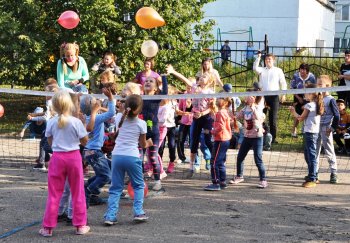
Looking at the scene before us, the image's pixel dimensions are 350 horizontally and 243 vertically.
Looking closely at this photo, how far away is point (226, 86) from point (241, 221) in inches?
111

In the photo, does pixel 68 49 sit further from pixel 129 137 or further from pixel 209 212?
pixel 209 212

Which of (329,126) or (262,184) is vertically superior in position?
(329,126)

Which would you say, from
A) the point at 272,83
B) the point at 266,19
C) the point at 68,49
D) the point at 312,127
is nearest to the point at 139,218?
the point at 312,127

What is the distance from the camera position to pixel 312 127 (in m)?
8.98

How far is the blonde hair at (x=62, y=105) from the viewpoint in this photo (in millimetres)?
6410

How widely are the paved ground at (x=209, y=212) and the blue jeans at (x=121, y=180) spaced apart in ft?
0.63

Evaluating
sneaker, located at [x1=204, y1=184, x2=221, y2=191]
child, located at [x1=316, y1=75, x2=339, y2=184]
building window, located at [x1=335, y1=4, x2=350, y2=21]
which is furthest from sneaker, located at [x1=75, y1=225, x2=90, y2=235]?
building window, located at [x1=335, y1=4, x2=350, y2=21]

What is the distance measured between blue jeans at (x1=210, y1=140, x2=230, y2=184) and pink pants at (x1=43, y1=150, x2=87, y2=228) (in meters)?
2.58

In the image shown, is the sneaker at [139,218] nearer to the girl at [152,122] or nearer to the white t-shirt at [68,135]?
the white t-shirt at [68,135]

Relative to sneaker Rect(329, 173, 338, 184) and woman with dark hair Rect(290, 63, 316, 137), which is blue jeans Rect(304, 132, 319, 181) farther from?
woman with dark hair Rect(290, 63, 316, 137)

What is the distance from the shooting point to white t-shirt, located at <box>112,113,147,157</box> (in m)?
6.91

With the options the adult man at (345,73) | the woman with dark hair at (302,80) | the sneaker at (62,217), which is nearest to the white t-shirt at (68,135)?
the sneaker at (62,217)

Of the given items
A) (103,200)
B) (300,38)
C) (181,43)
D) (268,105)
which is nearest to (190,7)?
(181,43)

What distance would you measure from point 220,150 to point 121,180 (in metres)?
2.15
